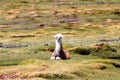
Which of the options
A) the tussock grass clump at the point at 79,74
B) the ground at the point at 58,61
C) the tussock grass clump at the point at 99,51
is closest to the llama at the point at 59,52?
the ground at the point at 58,61

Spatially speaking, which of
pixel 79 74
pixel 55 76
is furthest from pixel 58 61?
pixel 55 76

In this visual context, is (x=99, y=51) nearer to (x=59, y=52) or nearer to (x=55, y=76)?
(x=59, y=52)

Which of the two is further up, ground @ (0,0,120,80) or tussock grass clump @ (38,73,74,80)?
tussock grass clump @ (38,73,74,80)

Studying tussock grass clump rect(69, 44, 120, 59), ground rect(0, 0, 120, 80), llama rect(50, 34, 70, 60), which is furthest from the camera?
Answer: tussock grass clump rect(69, 44, 120, 59)

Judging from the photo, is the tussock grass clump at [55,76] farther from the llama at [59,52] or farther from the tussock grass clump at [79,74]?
the llama at [59,52]

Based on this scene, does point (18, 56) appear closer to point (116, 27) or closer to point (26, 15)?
point (116, 27)

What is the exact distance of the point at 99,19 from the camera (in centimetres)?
9869

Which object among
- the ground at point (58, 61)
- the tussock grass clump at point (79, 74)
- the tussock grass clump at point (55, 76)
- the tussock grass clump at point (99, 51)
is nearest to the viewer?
the tussock grass clump at point (55, 76)

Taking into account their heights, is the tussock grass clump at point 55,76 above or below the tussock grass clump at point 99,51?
above

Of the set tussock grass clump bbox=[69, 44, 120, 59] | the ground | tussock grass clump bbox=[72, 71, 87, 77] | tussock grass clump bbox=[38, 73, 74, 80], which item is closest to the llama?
the ground

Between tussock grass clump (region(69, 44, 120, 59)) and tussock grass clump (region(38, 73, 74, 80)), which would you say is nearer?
tussock grass clump (region(38, 73, 74, 80))

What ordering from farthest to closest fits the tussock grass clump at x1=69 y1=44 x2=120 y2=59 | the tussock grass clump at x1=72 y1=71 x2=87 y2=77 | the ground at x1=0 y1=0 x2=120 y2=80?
the tussock grass clump at x1=69 y1=44 x2=120 y2=59
the tussock grass clump at x1=72 y1=71 x2=87 y2=77
the ground at x1=0 y1=0 x2=120 y2=80

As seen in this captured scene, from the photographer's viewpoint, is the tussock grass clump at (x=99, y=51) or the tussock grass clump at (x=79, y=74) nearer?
the tussock grass clump at (x=79, y=74)

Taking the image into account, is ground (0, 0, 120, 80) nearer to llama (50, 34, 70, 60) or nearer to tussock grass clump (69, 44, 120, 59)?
tussock grass clump (69, 44, 120, 59)
